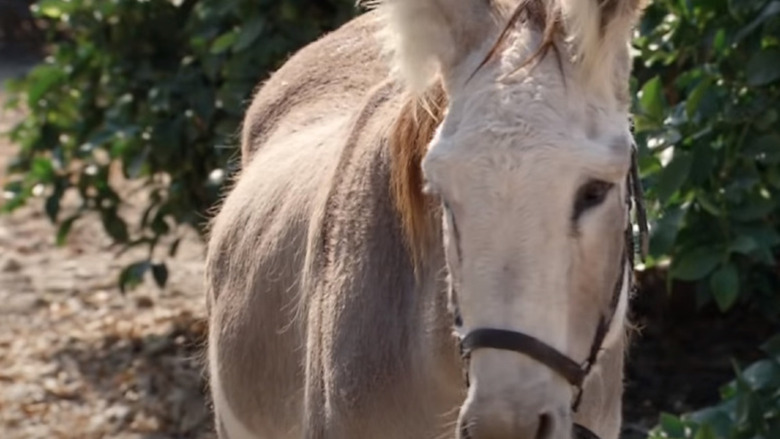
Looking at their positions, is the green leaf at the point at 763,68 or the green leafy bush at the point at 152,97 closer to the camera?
the green leaf at the point at 763,68

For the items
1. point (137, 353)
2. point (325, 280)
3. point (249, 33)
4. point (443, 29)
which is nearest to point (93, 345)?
point (137, 353)

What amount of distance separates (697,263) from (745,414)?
1.33 feet

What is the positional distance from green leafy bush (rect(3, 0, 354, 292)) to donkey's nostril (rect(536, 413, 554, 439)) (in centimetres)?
287

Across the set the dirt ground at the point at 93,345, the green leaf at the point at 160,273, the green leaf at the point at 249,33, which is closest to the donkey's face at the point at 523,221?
the green leaf at the point at 249,33

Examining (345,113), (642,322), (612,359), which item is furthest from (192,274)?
(612,359)

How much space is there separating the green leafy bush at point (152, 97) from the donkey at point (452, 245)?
1.60 meters

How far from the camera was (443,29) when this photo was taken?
2457mm

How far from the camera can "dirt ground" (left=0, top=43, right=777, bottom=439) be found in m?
5.24

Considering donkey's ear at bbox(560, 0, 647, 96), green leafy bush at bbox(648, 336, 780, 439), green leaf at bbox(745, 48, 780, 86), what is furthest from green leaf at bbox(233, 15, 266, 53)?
donkey's ear at bbox(560, 0, 647, 96)

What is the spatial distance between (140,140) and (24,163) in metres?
0.65

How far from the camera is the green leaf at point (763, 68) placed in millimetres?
3674

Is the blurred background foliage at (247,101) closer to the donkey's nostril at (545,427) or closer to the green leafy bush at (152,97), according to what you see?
the green leafy bush at (152,97)

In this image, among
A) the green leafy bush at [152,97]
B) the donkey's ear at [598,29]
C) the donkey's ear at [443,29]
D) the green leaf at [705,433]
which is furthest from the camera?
the green leafy bush at [152,97]

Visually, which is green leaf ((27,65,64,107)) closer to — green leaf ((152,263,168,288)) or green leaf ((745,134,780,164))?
green leaf ((152,263,168,288))
